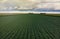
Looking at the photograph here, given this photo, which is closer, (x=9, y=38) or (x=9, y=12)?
(x=9, y=38)

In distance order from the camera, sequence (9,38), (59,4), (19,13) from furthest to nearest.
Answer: (19,13) < (59,4) < (9,38)

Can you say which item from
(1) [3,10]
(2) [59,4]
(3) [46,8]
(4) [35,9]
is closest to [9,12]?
(1) [3,10]

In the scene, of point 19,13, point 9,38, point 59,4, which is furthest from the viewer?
point 19,13

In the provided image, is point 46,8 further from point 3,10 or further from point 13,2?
point 3,10

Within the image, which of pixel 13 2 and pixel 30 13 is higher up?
pixel 13 2

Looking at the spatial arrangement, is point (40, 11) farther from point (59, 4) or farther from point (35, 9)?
point (59, 4)

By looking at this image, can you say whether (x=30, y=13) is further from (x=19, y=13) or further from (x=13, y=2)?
(x=13, y=2)

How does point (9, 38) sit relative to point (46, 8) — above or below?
above

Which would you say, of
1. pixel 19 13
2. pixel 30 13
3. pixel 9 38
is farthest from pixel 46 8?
pixel 9 38

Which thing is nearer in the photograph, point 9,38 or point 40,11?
point 9,38
